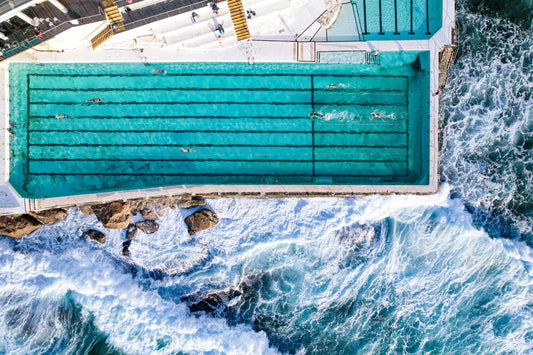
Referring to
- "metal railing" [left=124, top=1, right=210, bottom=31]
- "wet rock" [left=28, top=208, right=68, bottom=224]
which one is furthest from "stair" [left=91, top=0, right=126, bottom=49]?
"wet rock" [left=28, top=208, right=68, bottom=224]

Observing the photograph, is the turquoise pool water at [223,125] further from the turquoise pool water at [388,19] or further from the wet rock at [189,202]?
the wet rock at [189,202]

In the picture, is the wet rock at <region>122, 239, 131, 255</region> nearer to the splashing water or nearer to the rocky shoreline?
the rocky shoreline

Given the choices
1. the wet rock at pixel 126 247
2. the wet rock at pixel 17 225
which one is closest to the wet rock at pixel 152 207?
the wet rock at pixel 126 247

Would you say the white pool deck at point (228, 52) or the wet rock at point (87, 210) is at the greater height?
the white pool deck at point (228, 52)

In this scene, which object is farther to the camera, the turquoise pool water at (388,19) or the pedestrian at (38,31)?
the turquoise pool water at (388,19)

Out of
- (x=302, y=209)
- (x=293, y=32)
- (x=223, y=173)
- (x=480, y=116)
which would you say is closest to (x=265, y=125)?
(x=223, y=173)

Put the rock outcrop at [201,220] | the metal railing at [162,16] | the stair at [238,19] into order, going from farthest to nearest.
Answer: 1. the rock outcrop at [201,220]
2. the stair at [238,19]
3. the metal railing at [162,16]
